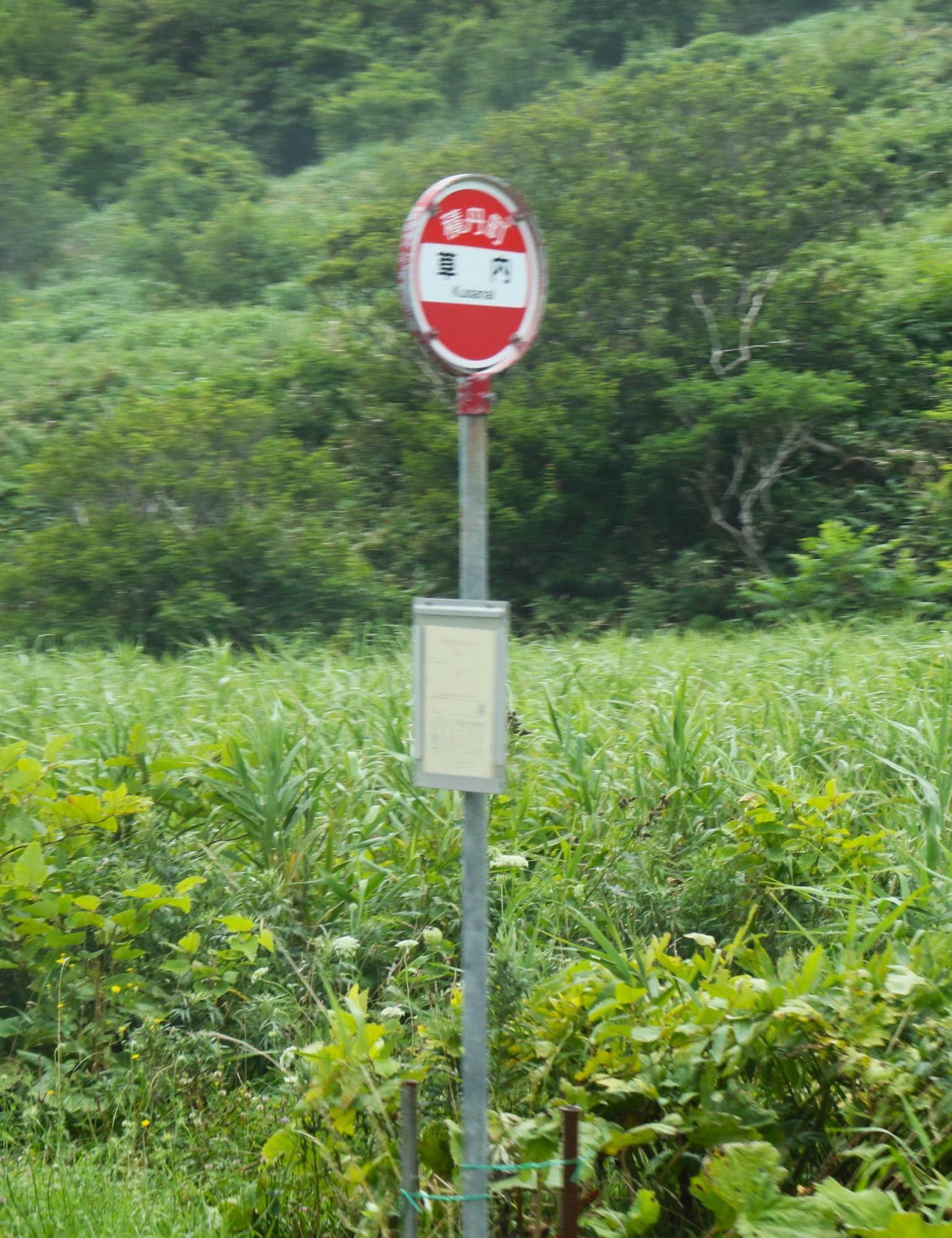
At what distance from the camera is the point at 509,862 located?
3.43 m

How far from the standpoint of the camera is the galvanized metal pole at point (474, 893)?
2.08m

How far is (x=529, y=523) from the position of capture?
438 inches

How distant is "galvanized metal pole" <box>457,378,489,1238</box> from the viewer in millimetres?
2084

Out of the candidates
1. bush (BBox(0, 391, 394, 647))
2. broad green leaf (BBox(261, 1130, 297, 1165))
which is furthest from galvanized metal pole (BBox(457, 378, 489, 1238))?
bush (BBox(0, 391, 394, 647))

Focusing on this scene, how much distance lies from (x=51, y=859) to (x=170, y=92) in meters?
22.0

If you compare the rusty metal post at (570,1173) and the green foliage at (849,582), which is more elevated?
the green foliage at (849,582)

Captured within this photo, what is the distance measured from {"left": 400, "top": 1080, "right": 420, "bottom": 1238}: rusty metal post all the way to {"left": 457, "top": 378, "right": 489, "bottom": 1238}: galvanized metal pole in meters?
→ 0.08

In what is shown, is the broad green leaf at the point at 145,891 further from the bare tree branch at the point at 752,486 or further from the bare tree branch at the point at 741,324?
the bare tree branch at the point at 741,324

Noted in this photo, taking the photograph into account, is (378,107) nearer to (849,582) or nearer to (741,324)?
(741,324)

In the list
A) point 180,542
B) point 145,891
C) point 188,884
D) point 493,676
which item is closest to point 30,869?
point 145,891

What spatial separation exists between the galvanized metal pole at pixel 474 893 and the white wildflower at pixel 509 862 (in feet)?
4.12

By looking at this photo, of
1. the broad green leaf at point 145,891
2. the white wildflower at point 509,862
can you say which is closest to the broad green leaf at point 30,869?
the broad green leaf at point 145,891

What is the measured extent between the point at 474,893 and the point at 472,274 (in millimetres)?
1016

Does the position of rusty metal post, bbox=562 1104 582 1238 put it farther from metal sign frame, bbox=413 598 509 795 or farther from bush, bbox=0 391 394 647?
bush, bbox=0 391 394 647
